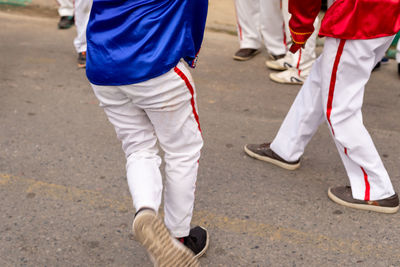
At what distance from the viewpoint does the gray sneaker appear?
2.84 meters

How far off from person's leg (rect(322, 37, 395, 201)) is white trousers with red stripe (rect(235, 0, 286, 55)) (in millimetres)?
2484

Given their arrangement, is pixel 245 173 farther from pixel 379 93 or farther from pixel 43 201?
pixel 379 93

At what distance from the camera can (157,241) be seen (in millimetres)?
1919

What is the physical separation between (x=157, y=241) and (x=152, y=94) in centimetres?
56

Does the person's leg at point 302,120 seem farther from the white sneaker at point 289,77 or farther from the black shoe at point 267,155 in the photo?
the white sneaker at point 289,77

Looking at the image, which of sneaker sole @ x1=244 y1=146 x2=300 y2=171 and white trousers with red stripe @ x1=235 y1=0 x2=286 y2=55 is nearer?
sneaker sole @ x1=244 y1=146 x2=300 y2=171

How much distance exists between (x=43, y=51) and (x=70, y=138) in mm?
2103

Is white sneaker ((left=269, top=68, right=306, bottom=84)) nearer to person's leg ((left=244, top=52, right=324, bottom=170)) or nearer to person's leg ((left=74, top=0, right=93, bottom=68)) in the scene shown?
person's leg ((left=244, top=52, right=324, bottom=170))

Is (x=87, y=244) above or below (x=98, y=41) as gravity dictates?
below

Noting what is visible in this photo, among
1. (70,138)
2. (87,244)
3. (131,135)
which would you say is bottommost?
(70,138)

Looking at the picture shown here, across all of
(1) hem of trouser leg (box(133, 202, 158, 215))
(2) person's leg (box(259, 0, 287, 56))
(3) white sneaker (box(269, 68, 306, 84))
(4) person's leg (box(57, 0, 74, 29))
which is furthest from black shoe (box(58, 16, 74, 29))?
(1) hem of trouser leg (box(133, 202, 158, 215))

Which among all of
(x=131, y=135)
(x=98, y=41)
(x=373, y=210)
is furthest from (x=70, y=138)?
(x=373, y=210)

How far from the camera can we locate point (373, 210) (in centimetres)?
287

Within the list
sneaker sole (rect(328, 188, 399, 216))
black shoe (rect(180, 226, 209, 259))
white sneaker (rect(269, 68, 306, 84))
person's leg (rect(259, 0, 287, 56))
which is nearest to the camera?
black shoe (rect(180, 226, 209, 259))
